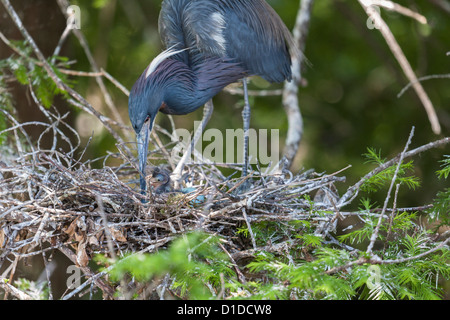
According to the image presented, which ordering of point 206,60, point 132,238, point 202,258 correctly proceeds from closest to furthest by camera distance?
point 202,258, point 132,238, point 206,60

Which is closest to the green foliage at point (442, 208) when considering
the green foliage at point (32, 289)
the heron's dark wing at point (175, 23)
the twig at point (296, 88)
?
the twig at point (296, 88)

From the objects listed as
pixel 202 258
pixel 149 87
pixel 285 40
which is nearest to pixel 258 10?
pixel 285 40

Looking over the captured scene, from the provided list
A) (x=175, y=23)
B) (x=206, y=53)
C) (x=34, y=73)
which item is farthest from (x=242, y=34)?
(x=34, y=73)

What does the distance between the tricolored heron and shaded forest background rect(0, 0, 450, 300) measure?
1028 millimetres

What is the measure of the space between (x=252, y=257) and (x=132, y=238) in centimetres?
51

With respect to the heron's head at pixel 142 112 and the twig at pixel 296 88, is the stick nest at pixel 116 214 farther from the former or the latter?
the twig at pixel 296 88

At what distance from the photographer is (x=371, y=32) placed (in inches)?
186

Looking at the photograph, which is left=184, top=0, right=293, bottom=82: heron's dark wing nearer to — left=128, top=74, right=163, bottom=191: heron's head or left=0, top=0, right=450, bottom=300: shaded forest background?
left=128, top=74, right=163, bottom=191: heron's head

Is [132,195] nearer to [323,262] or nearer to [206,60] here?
[323,262]

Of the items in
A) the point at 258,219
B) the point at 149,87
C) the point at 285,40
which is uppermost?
the point at 285,40

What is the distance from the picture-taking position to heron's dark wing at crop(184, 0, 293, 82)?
126 inches

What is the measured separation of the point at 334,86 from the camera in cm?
541

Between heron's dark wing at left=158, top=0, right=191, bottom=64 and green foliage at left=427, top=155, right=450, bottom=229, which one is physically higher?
heron's dark wing at left=158, top=0, right=191, bottom=64

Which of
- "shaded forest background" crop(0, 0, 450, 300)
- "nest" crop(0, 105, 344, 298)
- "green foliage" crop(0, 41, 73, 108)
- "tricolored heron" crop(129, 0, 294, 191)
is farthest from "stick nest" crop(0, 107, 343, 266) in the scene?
"shaded forest background" crop(0, 0, 450, 300)
